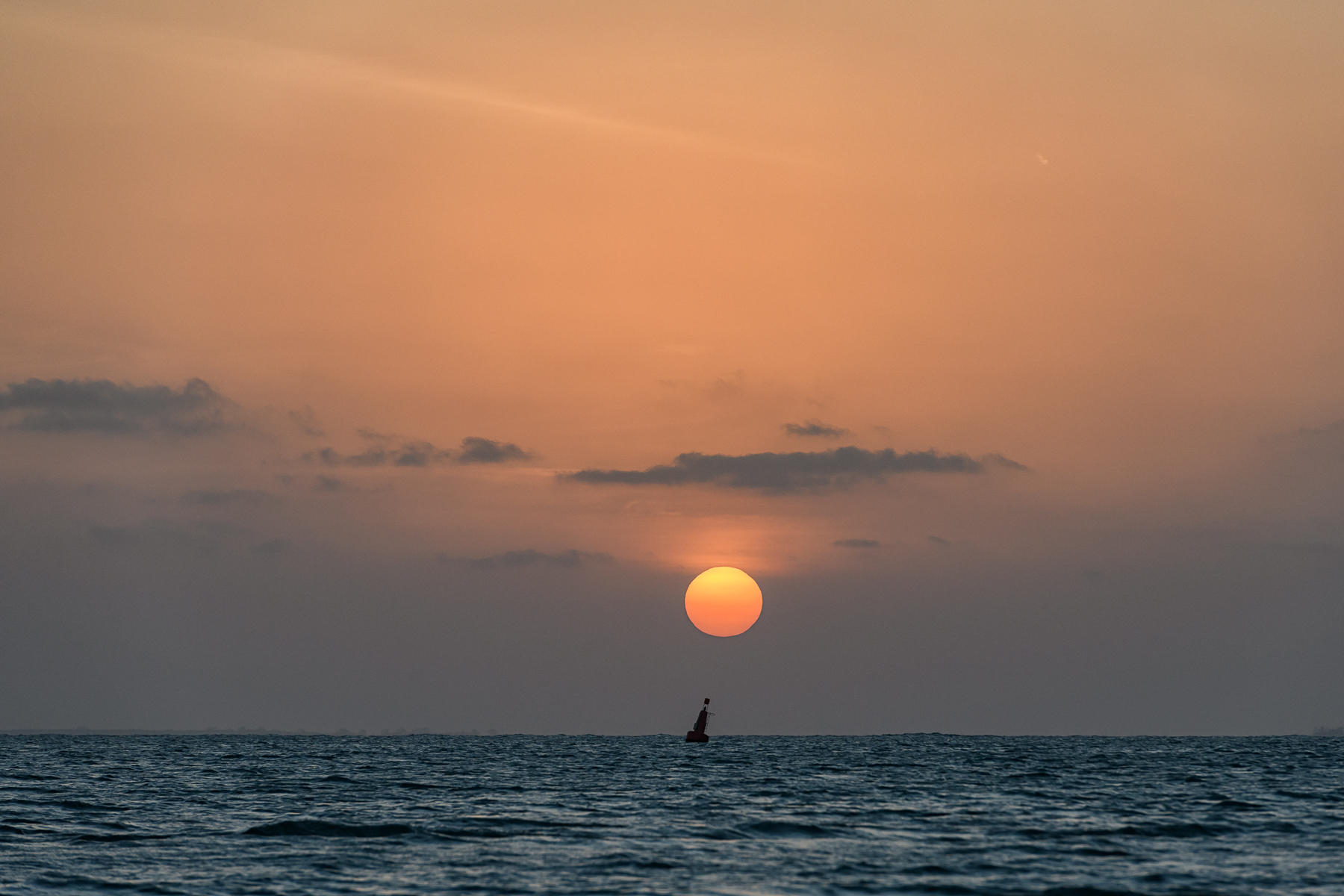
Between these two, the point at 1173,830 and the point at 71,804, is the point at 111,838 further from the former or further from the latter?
the point at 1173,830

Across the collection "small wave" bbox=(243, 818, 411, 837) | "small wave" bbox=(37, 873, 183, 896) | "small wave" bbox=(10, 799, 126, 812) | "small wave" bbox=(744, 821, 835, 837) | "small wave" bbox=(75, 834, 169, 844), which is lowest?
"small wave" bbox=(37, 873, 183, 896)

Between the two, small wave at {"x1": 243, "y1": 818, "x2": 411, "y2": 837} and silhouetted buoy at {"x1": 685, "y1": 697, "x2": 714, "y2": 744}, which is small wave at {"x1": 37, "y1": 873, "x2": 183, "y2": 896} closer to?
small wave at {"x1": 243, "y1": 818, "x2": 411, "y2": 837}

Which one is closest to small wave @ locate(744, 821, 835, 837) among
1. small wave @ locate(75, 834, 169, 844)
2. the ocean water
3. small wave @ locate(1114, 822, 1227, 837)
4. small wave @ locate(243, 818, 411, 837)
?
the ocean water

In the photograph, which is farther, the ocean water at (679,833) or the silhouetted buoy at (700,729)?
the silhouetted buoy at (700,729)

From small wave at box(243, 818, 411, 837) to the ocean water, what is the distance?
129 millimetres

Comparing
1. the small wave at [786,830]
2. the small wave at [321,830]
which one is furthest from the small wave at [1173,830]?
the small wave at [321,830]

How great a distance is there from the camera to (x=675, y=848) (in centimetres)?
3331

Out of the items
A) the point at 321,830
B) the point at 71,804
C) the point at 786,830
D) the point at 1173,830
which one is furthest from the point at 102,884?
the point at 1173,830

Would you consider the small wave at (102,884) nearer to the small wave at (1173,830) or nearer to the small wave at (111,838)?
the small wave at (111,838)

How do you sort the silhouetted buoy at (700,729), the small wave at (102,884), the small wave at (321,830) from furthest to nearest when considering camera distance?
the silhouetted buoy at (700,729)
the small wave at (321,830)
the small wave at (102,884)

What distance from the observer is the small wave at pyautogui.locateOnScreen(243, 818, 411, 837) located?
36.5m

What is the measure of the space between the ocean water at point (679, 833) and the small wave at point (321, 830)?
13 centimetres

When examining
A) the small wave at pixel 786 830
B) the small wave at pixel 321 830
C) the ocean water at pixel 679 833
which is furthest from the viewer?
the small wave at pixel 321 830

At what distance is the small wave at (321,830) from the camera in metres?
36.5
